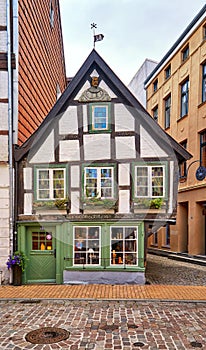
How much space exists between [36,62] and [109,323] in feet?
35.8

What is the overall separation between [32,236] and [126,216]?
3.30 metres

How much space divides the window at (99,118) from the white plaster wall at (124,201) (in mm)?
2254

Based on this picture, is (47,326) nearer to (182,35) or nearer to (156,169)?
(156,169)

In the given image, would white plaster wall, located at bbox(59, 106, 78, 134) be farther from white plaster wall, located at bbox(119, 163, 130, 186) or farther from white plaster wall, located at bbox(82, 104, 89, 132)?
white plaster wall, located at bbox(119, 163, 130, 186)

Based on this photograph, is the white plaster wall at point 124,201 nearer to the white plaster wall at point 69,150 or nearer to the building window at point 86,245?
the building window at point 86,245

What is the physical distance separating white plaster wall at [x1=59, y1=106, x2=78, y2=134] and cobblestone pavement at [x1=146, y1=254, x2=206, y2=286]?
5.89 meters

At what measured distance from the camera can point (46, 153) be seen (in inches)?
470

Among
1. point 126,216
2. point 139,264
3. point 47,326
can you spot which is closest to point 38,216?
point 126,216

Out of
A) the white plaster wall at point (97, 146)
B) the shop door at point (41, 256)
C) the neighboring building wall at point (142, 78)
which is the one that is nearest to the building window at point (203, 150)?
the white plaster wall at point (97, 146)

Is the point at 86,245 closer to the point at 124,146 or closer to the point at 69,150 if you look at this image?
the point at 69,150

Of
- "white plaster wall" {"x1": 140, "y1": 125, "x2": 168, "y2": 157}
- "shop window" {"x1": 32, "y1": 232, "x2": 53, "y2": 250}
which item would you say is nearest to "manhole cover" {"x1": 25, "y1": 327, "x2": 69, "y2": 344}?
"shop window" {"x1": 32, "y1": 232, "x2": 53, "y2": 250}

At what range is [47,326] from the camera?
730cm

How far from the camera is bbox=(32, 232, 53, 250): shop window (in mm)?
11852

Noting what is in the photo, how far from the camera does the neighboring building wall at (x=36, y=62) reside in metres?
12.4
